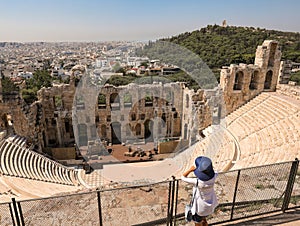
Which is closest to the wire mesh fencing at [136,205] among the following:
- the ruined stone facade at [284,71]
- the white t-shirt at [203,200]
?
the white t-shirt at [203,200]

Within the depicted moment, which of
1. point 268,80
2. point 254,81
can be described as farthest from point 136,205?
point 268,80

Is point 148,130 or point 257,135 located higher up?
point 257,135

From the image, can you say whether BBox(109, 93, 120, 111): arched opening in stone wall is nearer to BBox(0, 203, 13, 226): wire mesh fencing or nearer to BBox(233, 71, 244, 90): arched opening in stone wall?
BBox(233, 71, 244, 90): arched opening in stone wall

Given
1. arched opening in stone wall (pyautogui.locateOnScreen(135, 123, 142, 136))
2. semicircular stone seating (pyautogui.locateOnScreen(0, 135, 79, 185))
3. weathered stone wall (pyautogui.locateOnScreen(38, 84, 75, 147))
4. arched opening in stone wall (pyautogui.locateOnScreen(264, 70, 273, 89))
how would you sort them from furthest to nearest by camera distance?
arched opening in stone wall (pyautogui.locateOnScreen(135, 123, 142, 136)) < weathered stone wall (pyautogui.locateOnScreen(38, 84, 75, 147)) < arched opening in stone wall (pyautogui.locateOnScreen(264, 70, 273, 89)) < semicircular stone seating (pyautogui.locateOnScreen(0, 135, 79, 185))

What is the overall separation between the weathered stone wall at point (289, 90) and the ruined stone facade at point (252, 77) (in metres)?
0.55

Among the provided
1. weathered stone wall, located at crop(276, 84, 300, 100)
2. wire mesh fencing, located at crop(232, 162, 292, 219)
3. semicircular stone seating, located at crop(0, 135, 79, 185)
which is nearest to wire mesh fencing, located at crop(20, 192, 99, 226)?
wire mesh fencing, located at crop(232, 162, 292, 219)

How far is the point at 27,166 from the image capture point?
468 inches

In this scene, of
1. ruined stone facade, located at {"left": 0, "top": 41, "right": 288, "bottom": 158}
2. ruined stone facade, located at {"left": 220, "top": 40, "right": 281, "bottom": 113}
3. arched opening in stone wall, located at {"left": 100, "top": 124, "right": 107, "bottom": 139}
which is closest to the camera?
ruined stone facade, located at {"left": 220, "top": 40, "right": 281, "bottom": 113}

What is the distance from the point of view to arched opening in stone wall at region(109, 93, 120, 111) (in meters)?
20.5

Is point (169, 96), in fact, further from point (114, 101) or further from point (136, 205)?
point (136, 205)

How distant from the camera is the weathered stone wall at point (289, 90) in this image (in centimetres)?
1372

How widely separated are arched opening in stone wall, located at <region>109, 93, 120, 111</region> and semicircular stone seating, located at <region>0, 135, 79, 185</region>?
7.58 m

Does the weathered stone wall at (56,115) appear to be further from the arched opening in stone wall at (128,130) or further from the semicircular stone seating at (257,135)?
the semicircular stone seating at (257,135)

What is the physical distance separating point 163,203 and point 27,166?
1010 centimetres
